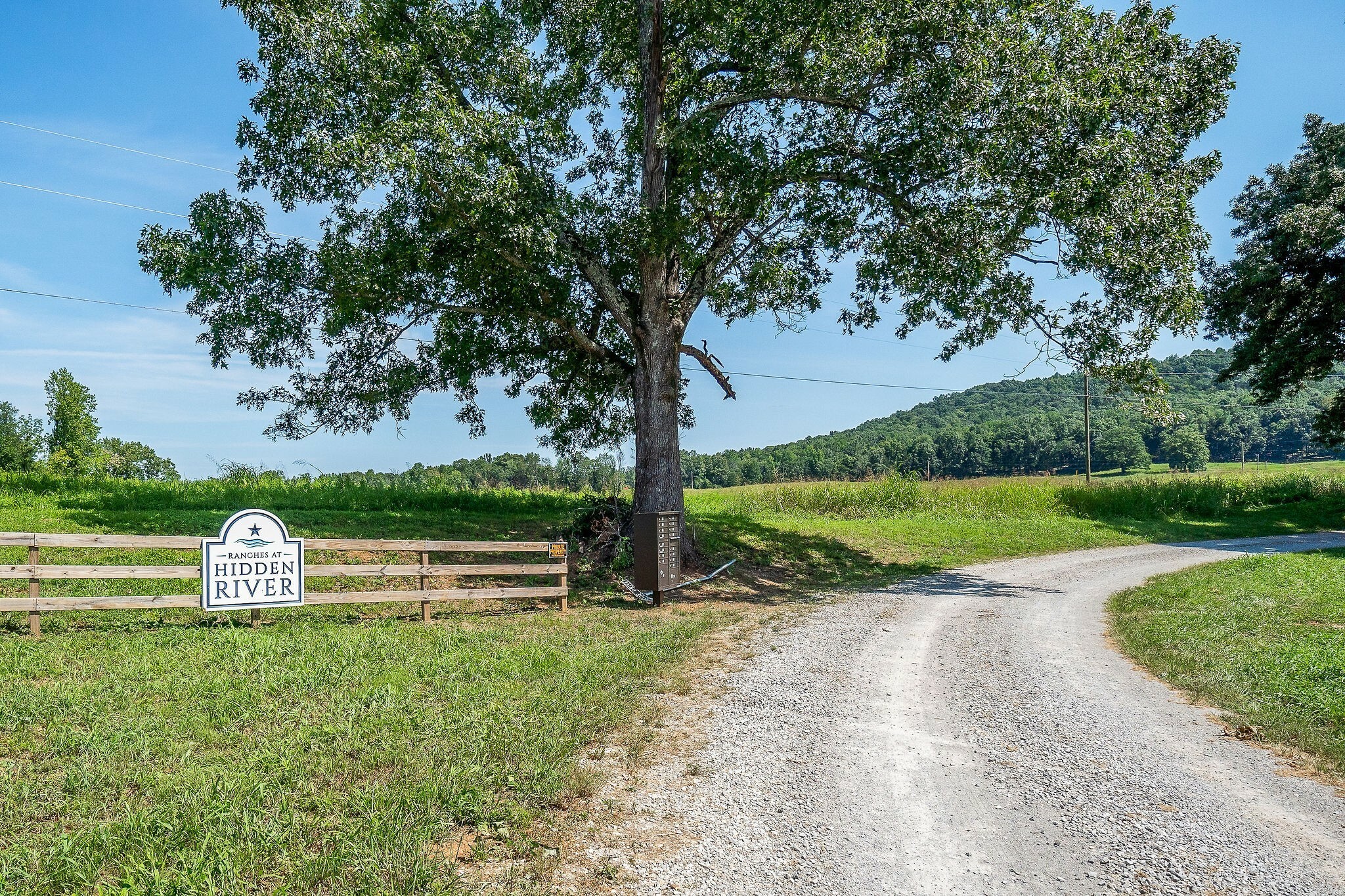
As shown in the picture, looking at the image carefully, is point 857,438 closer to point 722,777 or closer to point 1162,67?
point 1162,67

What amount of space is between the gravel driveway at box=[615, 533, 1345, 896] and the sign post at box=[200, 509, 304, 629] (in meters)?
5.30

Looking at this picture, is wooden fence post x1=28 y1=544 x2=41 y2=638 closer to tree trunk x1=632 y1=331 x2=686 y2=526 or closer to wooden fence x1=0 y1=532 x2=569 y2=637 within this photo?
wooden fence x1=0 y1=532 x2=569 y2=637

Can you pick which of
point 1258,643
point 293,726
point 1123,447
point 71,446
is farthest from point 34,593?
point 1123,447

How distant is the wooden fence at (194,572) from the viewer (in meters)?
7.47

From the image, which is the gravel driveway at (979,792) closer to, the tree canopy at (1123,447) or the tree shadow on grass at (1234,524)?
the tree shadow on grass at (1234,524)

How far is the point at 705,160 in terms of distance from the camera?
1217 cm

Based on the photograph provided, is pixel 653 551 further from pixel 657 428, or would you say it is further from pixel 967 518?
pixel 967 518

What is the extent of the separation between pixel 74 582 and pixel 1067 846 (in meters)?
11.5

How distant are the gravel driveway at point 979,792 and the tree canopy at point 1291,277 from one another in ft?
75.0

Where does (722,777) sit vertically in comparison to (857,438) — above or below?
below

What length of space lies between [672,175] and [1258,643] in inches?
446

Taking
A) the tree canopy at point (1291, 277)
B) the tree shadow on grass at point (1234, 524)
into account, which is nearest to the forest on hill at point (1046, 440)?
the tree shadow on grass at point (1234, 524)

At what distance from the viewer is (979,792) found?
4309 mm

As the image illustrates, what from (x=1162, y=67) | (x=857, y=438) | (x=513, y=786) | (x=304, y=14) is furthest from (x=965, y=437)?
(x=513, y=786)
